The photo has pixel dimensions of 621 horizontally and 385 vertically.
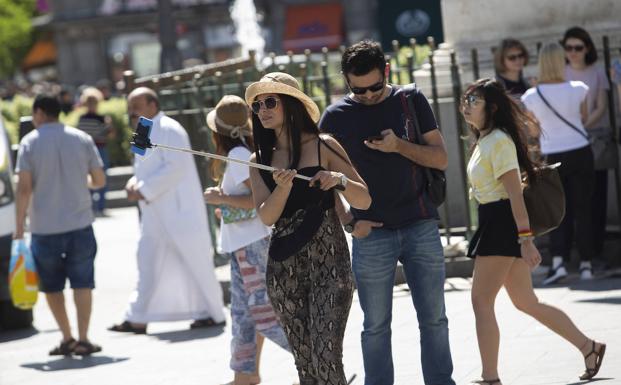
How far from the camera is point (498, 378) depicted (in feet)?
23.2

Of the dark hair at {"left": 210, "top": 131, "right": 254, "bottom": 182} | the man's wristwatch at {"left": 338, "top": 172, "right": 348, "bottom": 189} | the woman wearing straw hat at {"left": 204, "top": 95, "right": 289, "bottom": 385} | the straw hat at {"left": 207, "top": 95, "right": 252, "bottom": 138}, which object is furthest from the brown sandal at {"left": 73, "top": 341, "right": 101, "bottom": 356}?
the man's wristwatch at {"left": 338, "top": 172, "right": 348, "bottom": 189}

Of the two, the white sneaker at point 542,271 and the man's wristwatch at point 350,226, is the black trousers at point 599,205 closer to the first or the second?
the white sneaker at point 542,271

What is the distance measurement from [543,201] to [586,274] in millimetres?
3314

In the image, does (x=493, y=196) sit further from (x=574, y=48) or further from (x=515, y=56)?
(x=574, y=48)

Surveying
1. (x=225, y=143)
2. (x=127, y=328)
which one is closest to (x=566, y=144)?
(x=225, y=143)

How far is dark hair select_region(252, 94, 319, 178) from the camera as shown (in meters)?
6.23

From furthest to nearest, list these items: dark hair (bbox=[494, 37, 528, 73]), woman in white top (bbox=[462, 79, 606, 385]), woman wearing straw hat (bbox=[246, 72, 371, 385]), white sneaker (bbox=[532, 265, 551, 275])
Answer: white sneaker (bbox=[532, 265, 551, 275]) < dark hair (bbox=[494, 37, 528, 73]) < woman in white top (bbox=[462, 79, 606, 385]) < woman wearing straw hat (bbox=[246, 72, 371, 385])

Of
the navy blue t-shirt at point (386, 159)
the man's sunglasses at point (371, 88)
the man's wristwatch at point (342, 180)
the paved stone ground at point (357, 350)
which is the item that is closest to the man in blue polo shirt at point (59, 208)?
the paved stone ground at point (357, 350)

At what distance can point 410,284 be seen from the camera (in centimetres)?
664

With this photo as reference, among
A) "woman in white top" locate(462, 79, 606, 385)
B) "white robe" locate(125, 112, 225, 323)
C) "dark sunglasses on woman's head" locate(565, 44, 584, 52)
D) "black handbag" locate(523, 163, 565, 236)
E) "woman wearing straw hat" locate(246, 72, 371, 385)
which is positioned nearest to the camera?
"woman wearing straw hat" locate(246, 72, 371, 385)

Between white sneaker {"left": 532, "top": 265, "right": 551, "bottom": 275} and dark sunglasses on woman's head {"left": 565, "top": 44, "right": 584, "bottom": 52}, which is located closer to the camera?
dark sunglasses on woman's head {"left": 565, "top": 44, "right": 584, "bottom": 52}

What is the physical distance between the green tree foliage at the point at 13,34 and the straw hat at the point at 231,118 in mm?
54222

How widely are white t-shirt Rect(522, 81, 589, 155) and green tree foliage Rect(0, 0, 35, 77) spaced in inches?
2074

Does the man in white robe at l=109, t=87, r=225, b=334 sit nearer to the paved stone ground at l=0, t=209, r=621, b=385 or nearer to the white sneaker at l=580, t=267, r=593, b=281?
the paved stone ground at l=0, t=209, r=621, b=385
